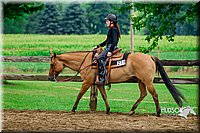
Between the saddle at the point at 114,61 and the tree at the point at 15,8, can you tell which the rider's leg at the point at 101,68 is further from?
the tree at the point at 15,8

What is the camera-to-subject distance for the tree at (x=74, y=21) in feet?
66.8

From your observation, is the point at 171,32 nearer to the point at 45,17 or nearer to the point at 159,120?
the point at 159,120

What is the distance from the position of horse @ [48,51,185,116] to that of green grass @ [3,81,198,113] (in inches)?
59.1

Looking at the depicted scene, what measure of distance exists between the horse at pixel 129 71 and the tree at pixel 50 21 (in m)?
10.9

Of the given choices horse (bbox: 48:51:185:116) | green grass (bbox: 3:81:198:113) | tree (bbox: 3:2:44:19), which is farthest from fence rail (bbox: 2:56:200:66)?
tree (bbox: 3:2:44:19)

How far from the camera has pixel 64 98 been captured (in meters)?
14.1

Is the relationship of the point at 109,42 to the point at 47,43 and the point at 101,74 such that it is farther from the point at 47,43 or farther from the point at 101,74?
the point at 47,43

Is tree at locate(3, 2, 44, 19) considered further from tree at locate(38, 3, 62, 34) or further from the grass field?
tree at locate(38, 3, 62, 34)

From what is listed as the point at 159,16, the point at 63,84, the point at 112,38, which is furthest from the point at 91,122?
the point at 63,84

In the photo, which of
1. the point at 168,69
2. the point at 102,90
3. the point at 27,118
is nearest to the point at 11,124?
the point at 27,118

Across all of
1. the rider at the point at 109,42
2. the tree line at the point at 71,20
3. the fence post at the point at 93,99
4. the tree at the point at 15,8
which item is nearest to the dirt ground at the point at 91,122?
the fence post at the point at 93,99

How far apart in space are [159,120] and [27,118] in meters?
2.71

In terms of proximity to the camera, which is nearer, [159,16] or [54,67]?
[54,67]

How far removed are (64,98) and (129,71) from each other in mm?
5346
